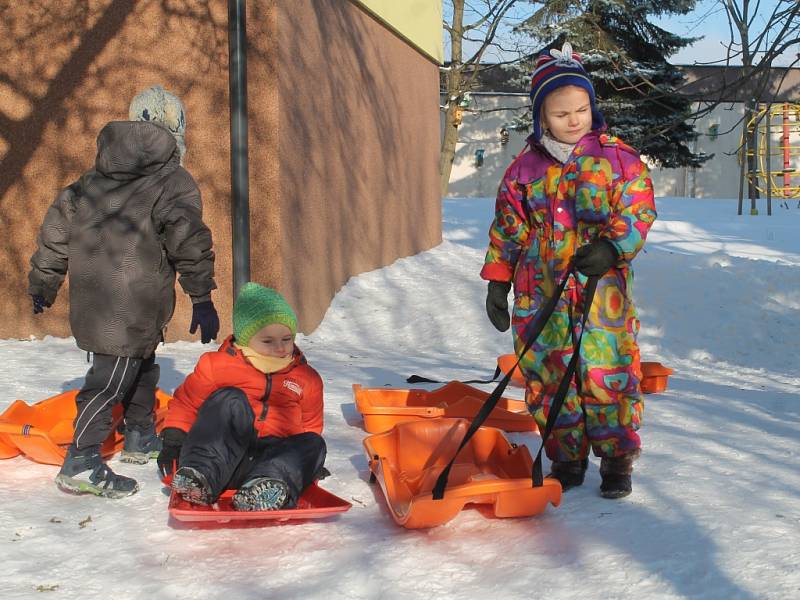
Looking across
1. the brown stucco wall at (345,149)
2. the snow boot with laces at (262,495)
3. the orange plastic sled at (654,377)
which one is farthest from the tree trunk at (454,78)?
the snow boot with laces at (262,495)

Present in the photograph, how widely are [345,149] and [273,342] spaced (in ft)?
17.1

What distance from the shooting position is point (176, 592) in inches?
101

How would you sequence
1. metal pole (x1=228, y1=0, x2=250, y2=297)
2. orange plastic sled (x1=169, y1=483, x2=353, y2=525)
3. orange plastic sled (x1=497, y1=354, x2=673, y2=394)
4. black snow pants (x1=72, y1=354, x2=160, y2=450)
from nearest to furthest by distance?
orange plastic sled (x1=169, y1=483, x2=353, y2=525) < black snow pants (x1=72, y1=354, x2=160, y2=450) < orange plastic sled (x1=497, y1=354, x2=673, y2=394) < metal pole (x1=228, y1=0, x2=250, y2=297)

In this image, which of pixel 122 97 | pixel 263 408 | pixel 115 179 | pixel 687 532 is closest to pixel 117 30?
pixel 122 97

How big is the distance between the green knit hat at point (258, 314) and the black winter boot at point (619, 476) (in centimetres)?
128

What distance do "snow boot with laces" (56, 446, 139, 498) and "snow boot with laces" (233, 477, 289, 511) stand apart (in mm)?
581

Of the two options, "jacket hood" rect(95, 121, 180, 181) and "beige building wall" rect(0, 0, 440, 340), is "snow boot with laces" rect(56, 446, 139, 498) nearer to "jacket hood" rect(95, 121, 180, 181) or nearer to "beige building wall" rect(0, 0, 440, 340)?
"jacket hood" rect(95, 121, 180, 181)

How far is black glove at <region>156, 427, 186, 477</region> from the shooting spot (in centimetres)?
333

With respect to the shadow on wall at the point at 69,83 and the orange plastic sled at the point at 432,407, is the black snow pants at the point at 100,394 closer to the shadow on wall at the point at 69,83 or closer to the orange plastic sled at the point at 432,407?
the orange plastic sled at the point at 432,407

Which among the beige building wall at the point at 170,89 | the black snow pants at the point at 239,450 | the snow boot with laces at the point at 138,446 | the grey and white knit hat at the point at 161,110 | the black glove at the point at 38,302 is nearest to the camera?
the black snow pants at the point at 239,450

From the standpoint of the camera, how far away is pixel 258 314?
3402 millimetres

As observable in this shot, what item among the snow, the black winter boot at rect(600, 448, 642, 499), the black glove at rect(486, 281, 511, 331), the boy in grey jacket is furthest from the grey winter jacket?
the black winter boot at rect(600, 448, 642, 499)

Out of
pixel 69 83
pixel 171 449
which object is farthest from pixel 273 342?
pixel 69 83

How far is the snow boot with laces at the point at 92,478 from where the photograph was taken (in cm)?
340
